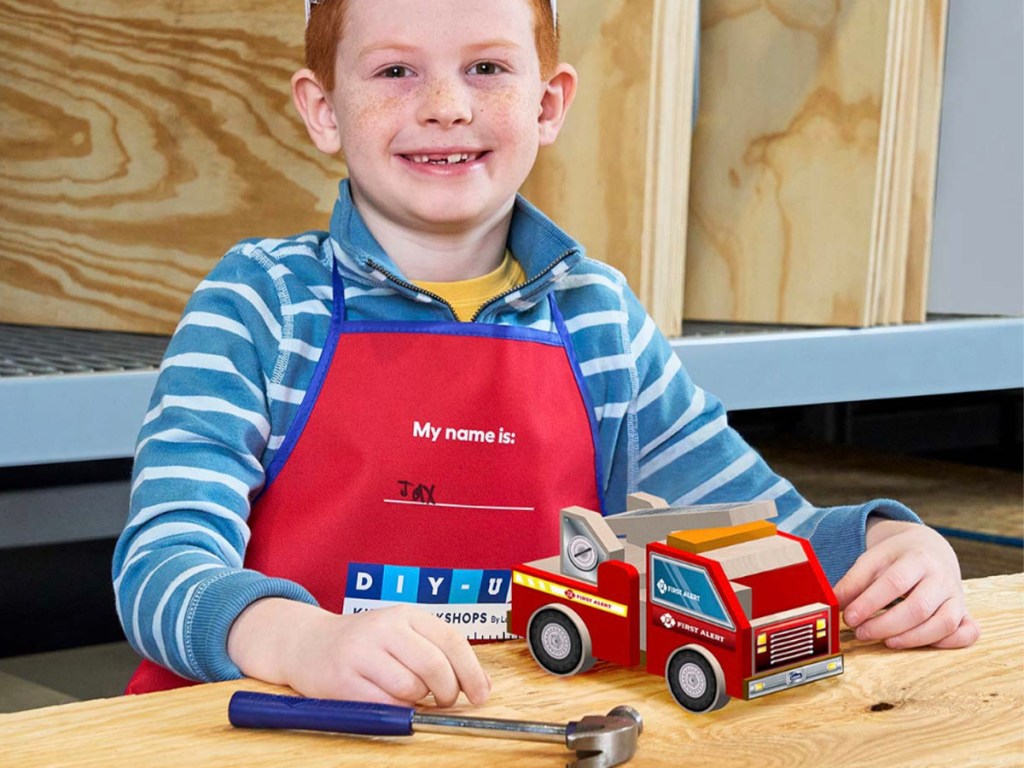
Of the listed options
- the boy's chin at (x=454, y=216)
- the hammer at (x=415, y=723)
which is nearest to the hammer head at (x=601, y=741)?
the hammer at (x=415, y=723)

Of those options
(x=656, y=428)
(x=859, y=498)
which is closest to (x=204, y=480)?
(x=656, y=428)

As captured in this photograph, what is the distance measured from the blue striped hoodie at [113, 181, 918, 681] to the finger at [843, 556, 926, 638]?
0.29ft

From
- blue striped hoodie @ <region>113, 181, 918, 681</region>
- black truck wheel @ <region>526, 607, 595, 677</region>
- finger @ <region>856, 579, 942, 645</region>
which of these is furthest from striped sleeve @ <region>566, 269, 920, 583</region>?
black truck wheel @ <region>526, 607, 595, 677</region>

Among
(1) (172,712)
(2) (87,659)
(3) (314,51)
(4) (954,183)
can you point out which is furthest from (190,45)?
(1) (172,712)

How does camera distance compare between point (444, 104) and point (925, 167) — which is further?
point (925, 167)

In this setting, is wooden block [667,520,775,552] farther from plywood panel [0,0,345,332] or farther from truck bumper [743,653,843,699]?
plywood panel [0,0,345,332]

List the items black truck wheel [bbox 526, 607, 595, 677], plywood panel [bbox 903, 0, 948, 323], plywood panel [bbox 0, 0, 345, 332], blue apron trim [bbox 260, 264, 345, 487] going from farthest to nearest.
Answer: plywood panel [bbox 903, 0, 948, 323] → plywood panel [bbox 0, 0, 345, 332] → blue apron trim [bbox 260, 264, 345, 487] → black truck wheel [bbox 526, 607, 595, 677]

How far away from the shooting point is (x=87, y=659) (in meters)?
1.53

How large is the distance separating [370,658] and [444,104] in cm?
41

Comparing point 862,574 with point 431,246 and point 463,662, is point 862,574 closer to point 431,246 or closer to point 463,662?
point 463,662

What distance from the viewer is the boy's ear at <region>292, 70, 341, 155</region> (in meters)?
0.97

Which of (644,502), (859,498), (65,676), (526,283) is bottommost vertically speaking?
(65,676)

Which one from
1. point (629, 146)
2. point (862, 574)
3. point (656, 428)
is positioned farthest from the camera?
point (629, 146)

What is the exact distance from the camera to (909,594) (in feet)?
2.29
